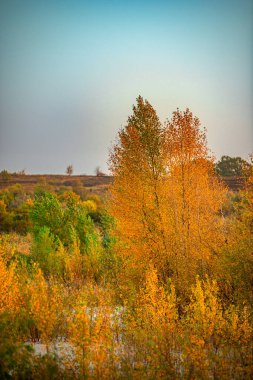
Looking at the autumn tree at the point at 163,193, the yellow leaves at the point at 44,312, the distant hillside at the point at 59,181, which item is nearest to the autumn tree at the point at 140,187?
the autumn tree at the point at 163,193

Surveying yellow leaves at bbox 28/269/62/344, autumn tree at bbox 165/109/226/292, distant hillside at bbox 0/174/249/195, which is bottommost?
yellow leaves at bbox 28/269/62/344

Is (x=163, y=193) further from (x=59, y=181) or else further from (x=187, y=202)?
(x=59, y=181)

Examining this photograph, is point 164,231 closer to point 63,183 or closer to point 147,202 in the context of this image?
point 147,202

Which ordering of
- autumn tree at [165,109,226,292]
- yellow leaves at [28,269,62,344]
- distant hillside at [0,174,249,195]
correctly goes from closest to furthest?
yellow leaves at [28,269,62,344], autumn tree at [165,109,226,292], distant hillside at [0,174,249,195]

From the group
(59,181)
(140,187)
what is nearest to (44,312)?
(140,187)

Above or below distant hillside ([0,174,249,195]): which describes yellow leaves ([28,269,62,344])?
below

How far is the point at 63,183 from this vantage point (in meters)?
58.6

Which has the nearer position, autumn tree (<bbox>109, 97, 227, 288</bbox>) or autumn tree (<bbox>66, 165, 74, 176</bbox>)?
autumn tree (<bbox>109, 97, 227, 288</bbox>)

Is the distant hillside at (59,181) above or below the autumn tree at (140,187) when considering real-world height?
above

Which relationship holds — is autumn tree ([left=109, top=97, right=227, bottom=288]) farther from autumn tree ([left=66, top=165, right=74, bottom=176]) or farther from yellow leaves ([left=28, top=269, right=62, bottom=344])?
autumn tree ([left=66, top=165, right=74, bottom=176])

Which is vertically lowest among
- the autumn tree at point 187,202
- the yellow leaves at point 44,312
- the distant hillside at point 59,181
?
the yellow leaves at point 44,312

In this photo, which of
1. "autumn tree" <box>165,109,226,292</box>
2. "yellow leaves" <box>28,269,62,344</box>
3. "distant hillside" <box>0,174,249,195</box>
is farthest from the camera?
"distant hillside" <box>0,174,249,195</box>

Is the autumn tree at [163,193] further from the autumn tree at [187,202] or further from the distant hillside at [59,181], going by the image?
the distant hillside at [59,181]

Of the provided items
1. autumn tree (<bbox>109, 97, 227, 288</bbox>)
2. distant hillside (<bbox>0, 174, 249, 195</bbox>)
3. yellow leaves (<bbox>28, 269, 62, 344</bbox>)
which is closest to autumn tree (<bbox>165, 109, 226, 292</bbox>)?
autumn tree (<bbox>109, 97, 227, 288</bbox>)
